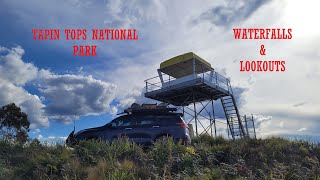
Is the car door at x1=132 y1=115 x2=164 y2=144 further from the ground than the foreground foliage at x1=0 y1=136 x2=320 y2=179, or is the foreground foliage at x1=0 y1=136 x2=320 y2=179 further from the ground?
the car door at x1=132 y1=115 x2=164 y2=144

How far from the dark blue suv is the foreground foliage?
2762mm

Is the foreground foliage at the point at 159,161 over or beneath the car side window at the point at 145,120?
beneath

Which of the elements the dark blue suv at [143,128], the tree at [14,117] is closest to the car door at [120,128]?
the dark blue suv at [143,128]

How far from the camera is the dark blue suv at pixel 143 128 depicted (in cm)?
1545

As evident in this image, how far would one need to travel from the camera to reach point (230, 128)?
30484mm

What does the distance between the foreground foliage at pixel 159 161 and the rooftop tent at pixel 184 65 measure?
45.2ft

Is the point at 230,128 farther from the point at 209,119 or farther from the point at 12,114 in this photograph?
the point at 12,114

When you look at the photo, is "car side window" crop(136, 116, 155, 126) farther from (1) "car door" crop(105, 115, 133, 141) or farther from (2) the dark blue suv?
(1) "car door" crop(105, 115, 133, 141)

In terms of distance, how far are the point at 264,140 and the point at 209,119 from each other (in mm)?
15139

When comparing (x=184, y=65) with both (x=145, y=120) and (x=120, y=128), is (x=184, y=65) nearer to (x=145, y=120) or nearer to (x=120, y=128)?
(x=145, y=120)

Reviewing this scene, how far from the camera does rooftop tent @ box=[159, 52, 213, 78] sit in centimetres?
2728

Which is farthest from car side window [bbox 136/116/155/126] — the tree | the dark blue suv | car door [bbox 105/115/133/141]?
the tree

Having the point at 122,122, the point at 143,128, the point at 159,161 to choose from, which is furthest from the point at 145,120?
the point at 159,161

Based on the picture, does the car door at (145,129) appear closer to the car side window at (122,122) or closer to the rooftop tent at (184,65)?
the car side window at (122,122)
